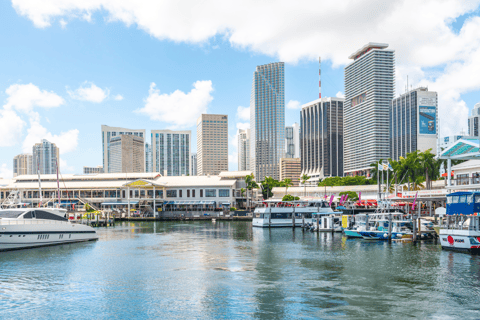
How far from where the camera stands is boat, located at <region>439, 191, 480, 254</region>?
145ft

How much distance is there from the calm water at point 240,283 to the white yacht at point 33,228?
234cm

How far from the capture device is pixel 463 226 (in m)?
47.1

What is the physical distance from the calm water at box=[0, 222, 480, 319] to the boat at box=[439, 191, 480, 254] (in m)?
1.69

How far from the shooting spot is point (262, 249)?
51125 mm

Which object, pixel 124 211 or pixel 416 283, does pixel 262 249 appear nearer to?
pixel 416 283

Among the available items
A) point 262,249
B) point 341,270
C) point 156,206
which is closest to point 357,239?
point 262,249

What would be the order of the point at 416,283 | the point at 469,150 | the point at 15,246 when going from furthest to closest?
the point at 469,150 → the point at 15,246 → the point at 416,283

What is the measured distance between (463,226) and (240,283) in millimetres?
29978

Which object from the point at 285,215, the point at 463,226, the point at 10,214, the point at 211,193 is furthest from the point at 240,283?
the point at 211,193

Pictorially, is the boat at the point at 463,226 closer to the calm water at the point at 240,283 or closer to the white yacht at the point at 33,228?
the calm water at the point at 240,283

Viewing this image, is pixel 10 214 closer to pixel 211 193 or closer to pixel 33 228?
pixel 33 228

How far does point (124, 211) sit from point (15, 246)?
79.0m

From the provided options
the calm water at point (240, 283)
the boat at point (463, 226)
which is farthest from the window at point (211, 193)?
the boat at point (463, 226)

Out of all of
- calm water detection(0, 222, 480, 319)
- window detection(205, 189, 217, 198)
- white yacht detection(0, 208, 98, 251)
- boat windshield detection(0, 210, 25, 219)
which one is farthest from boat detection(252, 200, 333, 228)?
boat windshield detection(0, 210, 25, 219)
